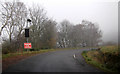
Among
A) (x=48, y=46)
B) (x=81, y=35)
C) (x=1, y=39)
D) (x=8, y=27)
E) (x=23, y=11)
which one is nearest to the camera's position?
(x=1, y=39)

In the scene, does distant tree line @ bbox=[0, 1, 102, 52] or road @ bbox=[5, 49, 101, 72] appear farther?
distant tree line @ bbox=[0, 1, 102, 52]

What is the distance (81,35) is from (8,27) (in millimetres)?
34227

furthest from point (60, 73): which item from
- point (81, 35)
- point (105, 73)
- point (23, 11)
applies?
point (81, 35)

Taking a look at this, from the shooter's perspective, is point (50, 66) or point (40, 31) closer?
point (50, 66)

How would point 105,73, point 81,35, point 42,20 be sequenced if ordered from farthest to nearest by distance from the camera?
point 81,35
point 42,20
point 105,73

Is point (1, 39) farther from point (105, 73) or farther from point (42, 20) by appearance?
point (42, 20)

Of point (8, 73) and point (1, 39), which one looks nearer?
point (8, 73)

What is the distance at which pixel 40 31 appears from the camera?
3444 cm

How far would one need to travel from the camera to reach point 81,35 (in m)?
49.3

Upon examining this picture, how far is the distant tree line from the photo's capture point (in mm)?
20891

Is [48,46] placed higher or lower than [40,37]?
lower

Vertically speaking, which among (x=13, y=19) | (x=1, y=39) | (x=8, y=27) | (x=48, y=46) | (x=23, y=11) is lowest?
(x=48, y=46)

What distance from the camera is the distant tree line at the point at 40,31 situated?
822 inches

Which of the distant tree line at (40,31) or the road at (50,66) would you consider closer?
the road at (50,66)
